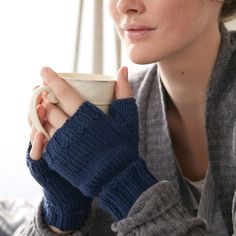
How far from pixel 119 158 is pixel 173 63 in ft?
0.99

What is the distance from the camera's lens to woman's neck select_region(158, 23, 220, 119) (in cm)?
85

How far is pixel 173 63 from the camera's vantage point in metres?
0.85

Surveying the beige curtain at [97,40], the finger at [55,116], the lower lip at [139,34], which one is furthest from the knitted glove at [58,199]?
the beige curtain at [97,40]

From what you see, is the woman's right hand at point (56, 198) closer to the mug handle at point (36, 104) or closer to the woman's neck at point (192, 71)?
the mug handle at point (36, 104)

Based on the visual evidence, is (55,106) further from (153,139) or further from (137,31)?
(153,139)

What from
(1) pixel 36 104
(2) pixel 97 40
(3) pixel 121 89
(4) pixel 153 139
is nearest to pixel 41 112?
(1) pixel 36 104

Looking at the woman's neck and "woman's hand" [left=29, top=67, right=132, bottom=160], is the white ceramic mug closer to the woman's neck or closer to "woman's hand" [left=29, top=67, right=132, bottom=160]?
"woman's hand" [left=29, top=67, right=132, bottom=160]

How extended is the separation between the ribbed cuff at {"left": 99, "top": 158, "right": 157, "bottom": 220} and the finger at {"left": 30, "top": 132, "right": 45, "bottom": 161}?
0.41ft

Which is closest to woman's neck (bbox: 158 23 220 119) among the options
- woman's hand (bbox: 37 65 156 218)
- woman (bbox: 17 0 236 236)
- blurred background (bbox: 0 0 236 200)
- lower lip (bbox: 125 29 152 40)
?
woman (bbox: 17 0 236 236)

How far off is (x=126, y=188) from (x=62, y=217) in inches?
7.1

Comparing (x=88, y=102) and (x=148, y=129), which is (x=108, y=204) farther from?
(x=148, y=129)

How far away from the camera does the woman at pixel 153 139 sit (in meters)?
0.63

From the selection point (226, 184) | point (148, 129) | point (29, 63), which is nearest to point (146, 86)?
point (148, 129)

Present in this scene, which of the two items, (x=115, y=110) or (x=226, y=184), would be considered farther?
(x=226, y=184)
